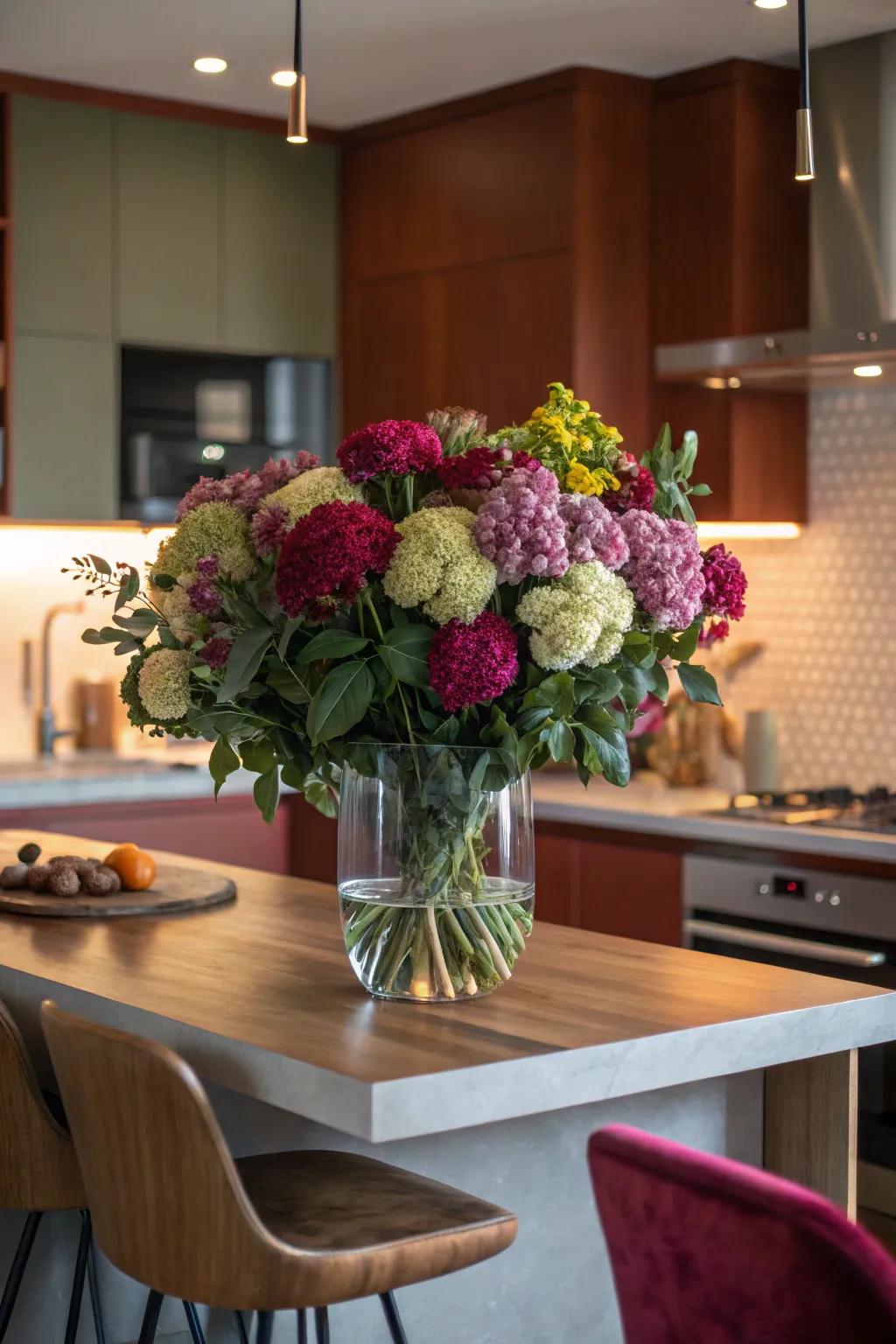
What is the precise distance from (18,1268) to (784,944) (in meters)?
2.10

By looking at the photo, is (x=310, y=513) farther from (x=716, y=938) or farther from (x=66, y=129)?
(x=66, y=129)

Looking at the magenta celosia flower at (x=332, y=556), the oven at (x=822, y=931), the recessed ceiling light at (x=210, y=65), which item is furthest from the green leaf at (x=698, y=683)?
the recessed ceiling light at (x=210, y=65)

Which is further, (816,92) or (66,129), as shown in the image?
(66,129)

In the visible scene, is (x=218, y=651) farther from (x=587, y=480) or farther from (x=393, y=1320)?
(x=393, y=1320)

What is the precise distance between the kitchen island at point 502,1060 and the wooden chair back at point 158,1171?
0.12 m

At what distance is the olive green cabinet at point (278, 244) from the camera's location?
205 inches

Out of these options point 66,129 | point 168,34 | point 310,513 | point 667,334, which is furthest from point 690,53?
point 310,513

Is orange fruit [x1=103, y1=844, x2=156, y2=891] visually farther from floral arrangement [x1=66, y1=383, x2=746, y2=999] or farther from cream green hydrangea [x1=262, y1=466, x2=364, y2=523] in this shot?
cream green hydrangea [x1=262, y1=466, x2=364, y2=523]

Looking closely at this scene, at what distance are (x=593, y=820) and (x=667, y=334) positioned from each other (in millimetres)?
1311

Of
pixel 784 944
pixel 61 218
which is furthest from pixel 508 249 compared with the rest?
pixel 784 944

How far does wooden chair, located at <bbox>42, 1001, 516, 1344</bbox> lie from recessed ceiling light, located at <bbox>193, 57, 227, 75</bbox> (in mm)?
3214

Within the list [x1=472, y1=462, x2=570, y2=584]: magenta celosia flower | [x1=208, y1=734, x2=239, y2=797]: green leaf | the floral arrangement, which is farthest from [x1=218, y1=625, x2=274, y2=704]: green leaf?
[x1=472, y1=462, x2=570, y2=584]: magenta celosia flower

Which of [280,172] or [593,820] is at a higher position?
[280,172]

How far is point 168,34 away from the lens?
4.40m
